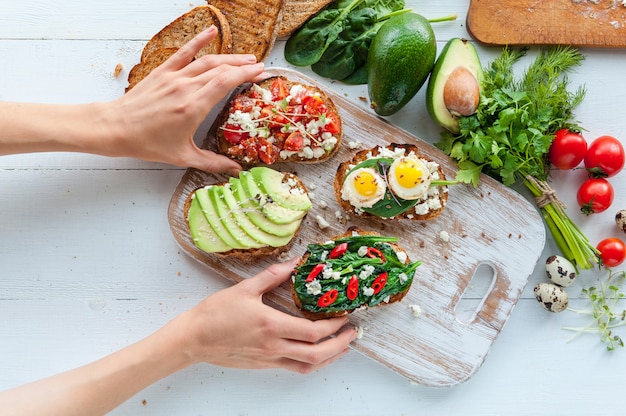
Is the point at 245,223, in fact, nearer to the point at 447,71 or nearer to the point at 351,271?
the point at 351,271

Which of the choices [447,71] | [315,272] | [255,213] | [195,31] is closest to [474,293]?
[315,272]

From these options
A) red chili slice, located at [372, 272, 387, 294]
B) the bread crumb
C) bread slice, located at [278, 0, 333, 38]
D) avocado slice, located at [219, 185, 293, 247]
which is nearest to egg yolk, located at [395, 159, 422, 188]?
red chili slice, located at [372, 272, 387, 294]

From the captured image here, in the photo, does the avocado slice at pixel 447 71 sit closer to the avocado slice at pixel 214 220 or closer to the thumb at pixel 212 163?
the thumb at pixel 212 163

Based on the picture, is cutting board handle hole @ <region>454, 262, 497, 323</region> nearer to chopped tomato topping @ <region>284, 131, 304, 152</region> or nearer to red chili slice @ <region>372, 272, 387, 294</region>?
red chili slice @ <region>372, 272, 387, 294</region>

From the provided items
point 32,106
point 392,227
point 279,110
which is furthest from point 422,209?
point 32,106

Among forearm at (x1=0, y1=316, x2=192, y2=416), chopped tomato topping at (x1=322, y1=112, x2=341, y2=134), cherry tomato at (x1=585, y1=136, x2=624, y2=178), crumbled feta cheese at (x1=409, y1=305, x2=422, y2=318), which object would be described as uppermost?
cherry tomato at (x1=585, y1=136, x2=624, y2=178)

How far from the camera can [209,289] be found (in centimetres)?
376

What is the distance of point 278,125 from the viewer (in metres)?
3.47

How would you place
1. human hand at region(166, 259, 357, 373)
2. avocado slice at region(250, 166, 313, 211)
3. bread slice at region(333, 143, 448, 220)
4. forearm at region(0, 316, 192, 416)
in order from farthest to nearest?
bread slice at region(333, 143, 448, 220) → avocado slice at region(250, 166, 313, 211) → human hand at region(166, 259, 357, 373) → forearm at region(0, 316, 192, 416)

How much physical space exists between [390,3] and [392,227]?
1.47m

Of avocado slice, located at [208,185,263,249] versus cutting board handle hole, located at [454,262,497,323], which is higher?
avocado slice, located at [208,185,263,249]

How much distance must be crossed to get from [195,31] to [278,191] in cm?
119

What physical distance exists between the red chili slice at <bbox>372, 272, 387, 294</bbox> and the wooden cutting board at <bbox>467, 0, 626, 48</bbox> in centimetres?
171

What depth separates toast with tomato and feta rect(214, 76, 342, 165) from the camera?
11.3 ft
